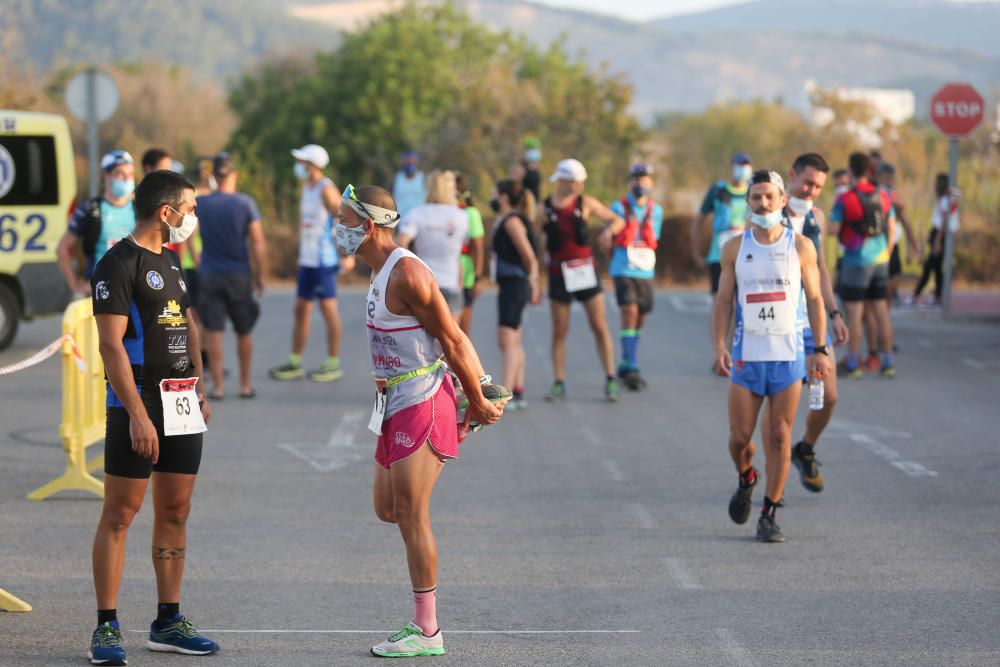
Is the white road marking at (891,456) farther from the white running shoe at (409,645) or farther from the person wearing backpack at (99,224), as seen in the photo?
the person wearing backpack at (99,224)

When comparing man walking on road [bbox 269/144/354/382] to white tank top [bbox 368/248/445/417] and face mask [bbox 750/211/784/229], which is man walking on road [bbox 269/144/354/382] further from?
white tank top [bbox 368/248/445/417]

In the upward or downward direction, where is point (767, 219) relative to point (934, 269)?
upward

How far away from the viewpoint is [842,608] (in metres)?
7.20

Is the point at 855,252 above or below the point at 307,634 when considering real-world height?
above

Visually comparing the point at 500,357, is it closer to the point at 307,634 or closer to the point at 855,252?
the point at 855,252

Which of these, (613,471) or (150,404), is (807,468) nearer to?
(613,471)

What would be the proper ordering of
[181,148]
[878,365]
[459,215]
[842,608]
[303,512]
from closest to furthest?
[842,608]
[303,512]
[459,215]
[878,365]
[181,148]

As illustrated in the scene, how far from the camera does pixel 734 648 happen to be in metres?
6.51

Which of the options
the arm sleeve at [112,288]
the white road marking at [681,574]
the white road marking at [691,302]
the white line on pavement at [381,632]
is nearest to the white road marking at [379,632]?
the white line on pavement at [381,632]

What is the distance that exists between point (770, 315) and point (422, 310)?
9.63ft

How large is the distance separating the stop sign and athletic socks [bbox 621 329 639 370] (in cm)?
858

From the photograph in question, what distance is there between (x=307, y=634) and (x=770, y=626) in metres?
1.94

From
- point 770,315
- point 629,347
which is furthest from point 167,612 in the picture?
point 629,347

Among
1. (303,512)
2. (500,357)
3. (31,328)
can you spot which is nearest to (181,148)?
(31,328)
